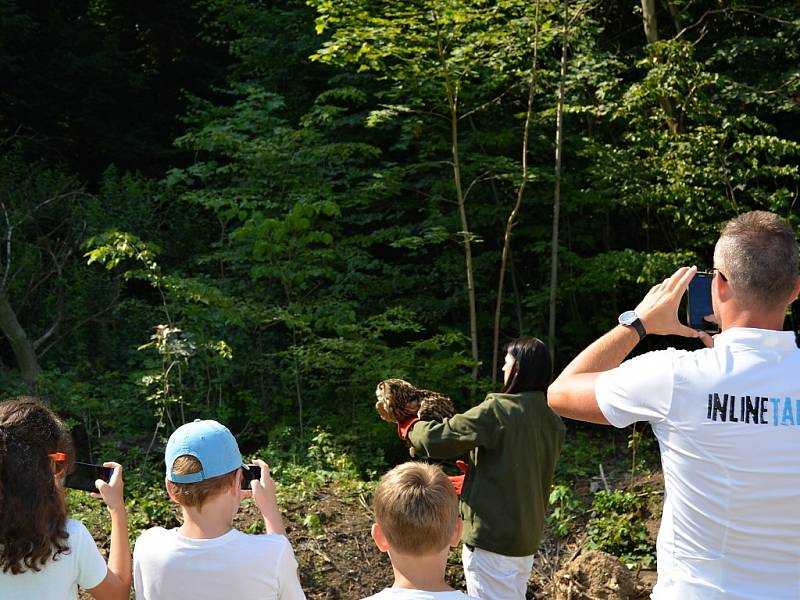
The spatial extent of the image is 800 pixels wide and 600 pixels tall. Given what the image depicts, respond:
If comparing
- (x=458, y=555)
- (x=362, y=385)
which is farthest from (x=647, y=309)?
(x=362, y=385)

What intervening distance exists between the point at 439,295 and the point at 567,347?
1.64 meters

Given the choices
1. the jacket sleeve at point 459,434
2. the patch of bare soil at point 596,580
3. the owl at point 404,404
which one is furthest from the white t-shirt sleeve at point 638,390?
the patch of bare soil at point 596,580

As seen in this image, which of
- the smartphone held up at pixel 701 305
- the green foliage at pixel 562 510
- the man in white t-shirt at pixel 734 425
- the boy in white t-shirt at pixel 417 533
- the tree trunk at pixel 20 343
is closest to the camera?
the man in white t-shirt at pixel 734 425

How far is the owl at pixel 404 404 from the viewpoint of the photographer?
4262mm

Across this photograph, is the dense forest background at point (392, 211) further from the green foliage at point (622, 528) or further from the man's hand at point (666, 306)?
the man's hand at point (666, 306)

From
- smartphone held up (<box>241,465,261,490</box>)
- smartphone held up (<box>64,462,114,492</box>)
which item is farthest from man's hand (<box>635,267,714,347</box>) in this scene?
smartphone held up (<box>64,462,114,492</box>)

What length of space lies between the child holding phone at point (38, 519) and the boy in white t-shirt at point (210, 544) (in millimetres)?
176

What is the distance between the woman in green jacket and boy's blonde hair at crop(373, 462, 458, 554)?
66.3 inches

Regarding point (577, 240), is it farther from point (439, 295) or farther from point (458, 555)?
point (458, 555)

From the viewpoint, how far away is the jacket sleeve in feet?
13.3

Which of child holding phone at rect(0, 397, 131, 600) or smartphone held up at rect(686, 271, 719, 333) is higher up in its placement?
smartphone held up at rect(686, 271, 719, 333)

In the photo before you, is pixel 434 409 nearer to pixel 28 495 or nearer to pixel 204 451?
pixel 204 451

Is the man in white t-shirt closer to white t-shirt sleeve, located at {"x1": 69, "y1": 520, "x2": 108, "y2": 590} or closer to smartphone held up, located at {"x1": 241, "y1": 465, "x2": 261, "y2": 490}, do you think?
smartphone held up, located at {"x1": 241, "y1": 465, "x2": 261, "y2": 490}

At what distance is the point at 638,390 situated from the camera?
220 centimetres
